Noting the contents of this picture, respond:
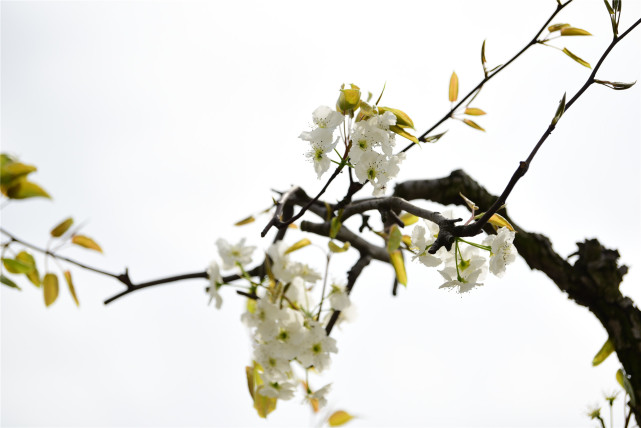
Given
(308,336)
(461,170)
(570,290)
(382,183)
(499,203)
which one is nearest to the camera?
(499,203)

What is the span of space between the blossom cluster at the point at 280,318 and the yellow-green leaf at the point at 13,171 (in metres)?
0.30

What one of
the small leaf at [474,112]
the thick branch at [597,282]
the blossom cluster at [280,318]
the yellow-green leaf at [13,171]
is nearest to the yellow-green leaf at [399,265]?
the blossom cluster at [280,318]

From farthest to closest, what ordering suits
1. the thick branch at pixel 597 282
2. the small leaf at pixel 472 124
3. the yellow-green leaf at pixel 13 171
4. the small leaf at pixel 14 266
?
the thick branch at pixel 597 282, the small leaf at pixel 472 124, the small leaf at pixel 14 266, the yellow-green leaf at pixel 13 171

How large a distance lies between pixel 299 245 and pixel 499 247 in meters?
0.33

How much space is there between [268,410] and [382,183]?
453 millimetres

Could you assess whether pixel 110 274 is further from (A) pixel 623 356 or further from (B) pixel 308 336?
(A) pixel 623 356

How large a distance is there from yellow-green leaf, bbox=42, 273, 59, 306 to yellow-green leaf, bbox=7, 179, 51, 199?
0.23 metres

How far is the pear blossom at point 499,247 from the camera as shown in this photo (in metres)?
0.92

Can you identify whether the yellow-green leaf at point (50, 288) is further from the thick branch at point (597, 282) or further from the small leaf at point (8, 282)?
the thick branch at point (597, 282)

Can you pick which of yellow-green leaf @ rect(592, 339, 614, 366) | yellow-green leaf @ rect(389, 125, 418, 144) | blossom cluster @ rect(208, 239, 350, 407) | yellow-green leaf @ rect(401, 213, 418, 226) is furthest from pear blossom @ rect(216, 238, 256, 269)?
yellow-green leaf @ rect(592, 339, 614, 366)

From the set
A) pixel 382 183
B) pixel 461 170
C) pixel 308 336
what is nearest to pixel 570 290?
pixel 461 170

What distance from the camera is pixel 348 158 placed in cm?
99

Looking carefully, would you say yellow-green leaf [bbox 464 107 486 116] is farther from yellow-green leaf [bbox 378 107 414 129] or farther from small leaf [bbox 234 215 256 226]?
small leaf [bbox 234 215 256 226]

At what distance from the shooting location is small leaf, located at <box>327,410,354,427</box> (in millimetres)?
1025
